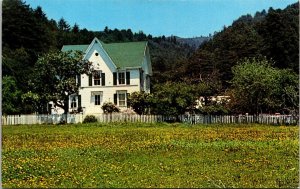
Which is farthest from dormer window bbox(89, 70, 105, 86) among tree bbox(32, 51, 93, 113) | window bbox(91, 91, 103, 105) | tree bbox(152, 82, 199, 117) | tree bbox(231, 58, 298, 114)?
tree bbox(231, 58, 298, 114)

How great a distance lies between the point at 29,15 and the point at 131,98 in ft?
78.7

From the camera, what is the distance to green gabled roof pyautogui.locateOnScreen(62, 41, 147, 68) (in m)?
45.8

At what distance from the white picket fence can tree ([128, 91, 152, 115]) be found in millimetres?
2647

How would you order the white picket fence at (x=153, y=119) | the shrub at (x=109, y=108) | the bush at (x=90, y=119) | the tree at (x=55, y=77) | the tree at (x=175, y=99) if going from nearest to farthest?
1. the white picket fence at (x=153, y=119)
2. the tree at (x=175, y=99)
3. the bush at (x=90, y=119)
4. the tree at (x=55, y=77)
5. the shrub at (x=109, y=108)

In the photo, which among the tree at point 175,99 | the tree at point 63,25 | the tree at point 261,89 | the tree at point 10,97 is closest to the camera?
the tree at point 261,89

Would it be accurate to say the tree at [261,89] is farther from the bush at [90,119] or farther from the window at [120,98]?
the window at [120,98]

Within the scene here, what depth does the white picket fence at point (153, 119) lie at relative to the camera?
109ft

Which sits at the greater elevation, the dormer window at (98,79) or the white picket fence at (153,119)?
the dormer window at (98,79)

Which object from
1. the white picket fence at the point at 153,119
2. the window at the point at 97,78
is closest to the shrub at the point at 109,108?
the window at the point at 97,78

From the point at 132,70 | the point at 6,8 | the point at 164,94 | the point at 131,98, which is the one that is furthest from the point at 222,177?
the point at 6,8

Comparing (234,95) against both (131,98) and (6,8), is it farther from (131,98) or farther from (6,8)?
(6,8)

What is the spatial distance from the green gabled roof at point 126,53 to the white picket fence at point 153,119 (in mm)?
8651

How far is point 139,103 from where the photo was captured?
132ft

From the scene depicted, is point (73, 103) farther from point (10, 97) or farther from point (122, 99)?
point (10, 97)
